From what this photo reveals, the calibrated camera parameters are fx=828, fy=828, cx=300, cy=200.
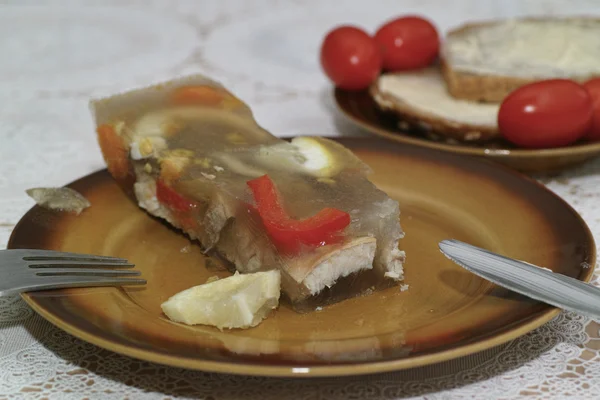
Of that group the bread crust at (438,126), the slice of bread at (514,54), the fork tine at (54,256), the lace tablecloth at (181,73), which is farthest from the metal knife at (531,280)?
the slice of bread at (514,54)

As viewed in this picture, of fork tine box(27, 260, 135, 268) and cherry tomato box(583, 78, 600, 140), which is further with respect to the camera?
cherry tomato box(583, 78, 600, 140)

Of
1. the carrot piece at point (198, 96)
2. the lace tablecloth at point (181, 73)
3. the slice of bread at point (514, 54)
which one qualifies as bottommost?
the lace tablecloth at point (181, 73)

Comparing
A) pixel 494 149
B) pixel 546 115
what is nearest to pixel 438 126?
pixel 494 149

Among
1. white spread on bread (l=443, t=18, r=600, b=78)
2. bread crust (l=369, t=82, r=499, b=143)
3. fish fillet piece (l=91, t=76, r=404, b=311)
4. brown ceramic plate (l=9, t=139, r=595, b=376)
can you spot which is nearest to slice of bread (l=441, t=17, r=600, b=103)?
white spread on bread (l=443, t=18, r=600, b=78)

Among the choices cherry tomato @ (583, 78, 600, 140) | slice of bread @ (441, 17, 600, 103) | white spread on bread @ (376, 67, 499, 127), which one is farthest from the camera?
slice of bread @ (441, 17, 600, 103)

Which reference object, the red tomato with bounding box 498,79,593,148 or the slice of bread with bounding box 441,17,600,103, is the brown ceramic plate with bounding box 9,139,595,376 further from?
the slice of bread with bounding box 441,17,600,103

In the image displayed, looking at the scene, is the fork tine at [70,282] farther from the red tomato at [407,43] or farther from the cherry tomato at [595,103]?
the red tomato at [407,43]

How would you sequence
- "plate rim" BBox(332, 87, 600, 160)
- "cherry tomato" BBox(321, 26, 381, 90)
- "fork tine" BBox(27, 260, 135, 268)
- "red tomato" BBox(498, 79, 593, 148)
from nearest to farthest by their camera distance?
"fork tine" BBox(27, 260, 135, 268)
"plate rim" BBox(332, 87, 600, 160)
"red tomato" BBox(498, 79, 593, 148)
"cherry tomato" BBox(321, 26, 381, 90)
